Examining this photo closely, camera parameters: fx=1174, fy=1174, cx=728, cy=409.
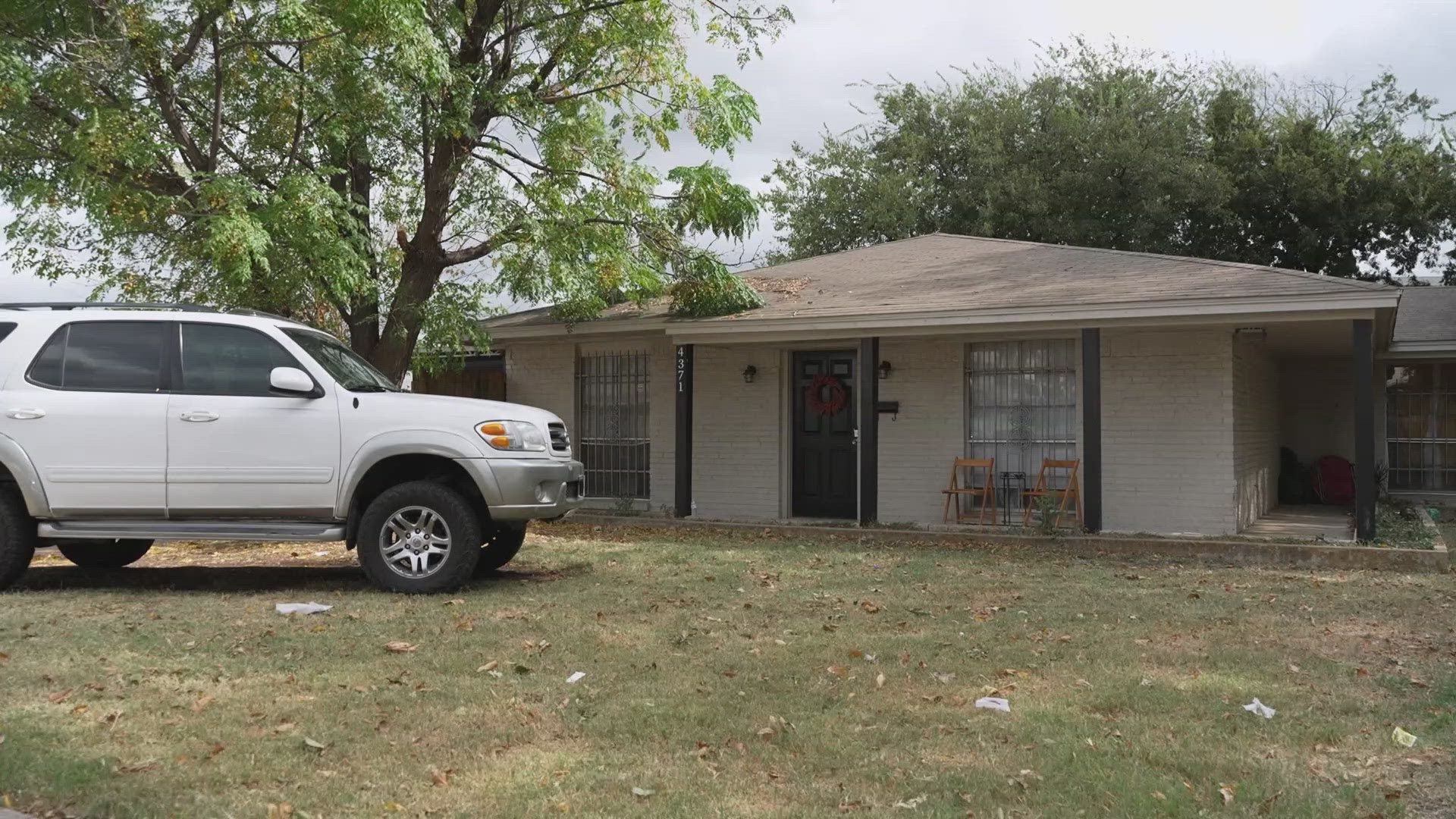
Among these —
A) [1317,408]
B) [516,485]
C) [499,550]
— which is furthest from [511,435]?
[1317,408]

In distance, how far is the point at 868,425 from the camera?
13406 mm

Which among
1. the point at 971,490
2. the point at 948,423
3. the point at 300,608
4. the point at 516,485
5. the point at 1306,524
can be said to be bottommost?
the point at 300,608

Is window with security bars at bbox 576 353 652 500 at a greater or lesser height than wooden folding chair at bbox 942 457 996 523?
greater

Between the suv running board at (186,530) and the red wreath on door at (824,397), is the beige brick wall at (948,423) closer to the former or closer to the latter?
the red wreath on door at (824,397)

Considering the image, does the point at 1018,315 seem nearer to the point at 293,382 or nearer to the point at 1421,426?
the point at 293,382

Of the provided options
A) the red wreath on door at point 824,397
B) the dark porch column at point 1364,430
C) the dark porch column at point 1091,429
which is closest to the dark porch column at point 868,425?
the red wreath on door at point 824,397

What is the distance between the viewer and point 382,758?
439 cm

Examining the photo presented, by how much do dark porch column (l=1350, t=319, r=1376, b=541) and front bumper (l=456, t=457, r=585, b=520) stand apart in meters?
7.62

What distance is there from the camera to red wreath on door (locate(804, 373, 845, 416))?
14.7 metres

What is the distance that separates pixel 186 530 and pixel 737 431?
26.7ft

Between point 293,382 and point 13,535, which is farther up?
point 293,382

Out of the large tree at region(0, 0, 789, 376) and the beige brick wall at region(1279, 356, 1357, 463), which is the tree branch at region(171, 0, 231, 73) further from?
the beige brick wall at region(1279, 356, 1357, 463)

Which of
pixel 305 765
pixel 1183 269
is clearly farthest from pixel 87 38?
pixel 1183 269

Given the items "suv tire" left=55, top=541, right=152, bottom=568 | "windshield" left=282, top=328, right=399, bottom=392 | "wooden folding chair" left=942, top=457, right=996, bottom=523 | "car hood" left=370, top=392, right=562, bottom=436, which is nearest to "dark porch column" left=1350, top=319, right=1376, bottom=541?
"wooden folding chair" left=942, top=457, right=996, bottom=523
